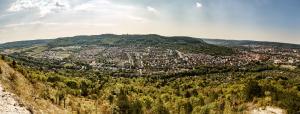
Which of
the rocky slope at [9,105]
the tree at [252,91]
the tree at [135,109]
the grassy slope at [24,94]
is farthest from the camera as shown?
the tree at [252,91]

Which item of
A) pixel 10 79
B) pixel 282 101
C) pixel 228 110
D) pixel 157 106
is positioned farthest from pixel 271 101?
pixel 10 79

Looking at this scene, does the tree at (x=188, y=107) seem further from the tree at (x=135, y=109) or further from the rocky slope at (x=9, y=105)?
the rocky slope at (x=9, y=105)

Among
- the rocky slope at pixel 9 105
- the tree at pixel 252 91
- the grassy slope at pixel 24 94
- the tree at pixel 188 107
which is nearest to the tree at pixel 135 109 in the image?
the tree at pixel 188 107

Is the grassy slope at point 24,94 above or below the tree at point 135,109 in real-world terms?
above

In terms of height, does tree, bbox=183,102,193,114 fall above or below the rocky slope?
below

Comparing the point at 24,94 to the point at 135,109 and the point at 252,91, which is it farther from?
the point at 252,91

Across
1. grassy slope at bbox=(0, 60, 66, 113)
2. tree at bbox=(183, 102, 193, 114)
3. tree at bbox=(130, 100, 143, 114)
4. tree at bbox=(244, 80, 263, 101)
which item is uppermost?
grassy slope at bbox=(0, 60, 66, 113)

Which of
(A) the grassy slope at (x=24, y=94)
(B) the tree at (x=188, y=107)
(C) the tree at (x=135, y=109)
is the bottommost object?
(B) the tree at (x=188, y=107)

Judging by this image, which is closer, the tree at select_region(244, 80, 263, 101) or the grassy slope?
the grassy slope

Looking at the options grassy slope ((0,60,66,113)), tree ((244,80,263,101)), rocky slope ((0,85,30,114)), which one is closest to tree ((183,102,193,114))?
tree ((244,80,263,101))

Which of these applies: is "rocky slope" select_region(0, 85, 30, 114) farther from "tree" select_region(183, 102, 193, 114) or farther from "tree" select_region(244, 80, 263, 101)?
"tree" select_region(244, 80, 263, 101)

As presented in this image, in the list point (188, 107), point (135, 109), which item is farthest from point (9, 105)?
point (188, 107)
